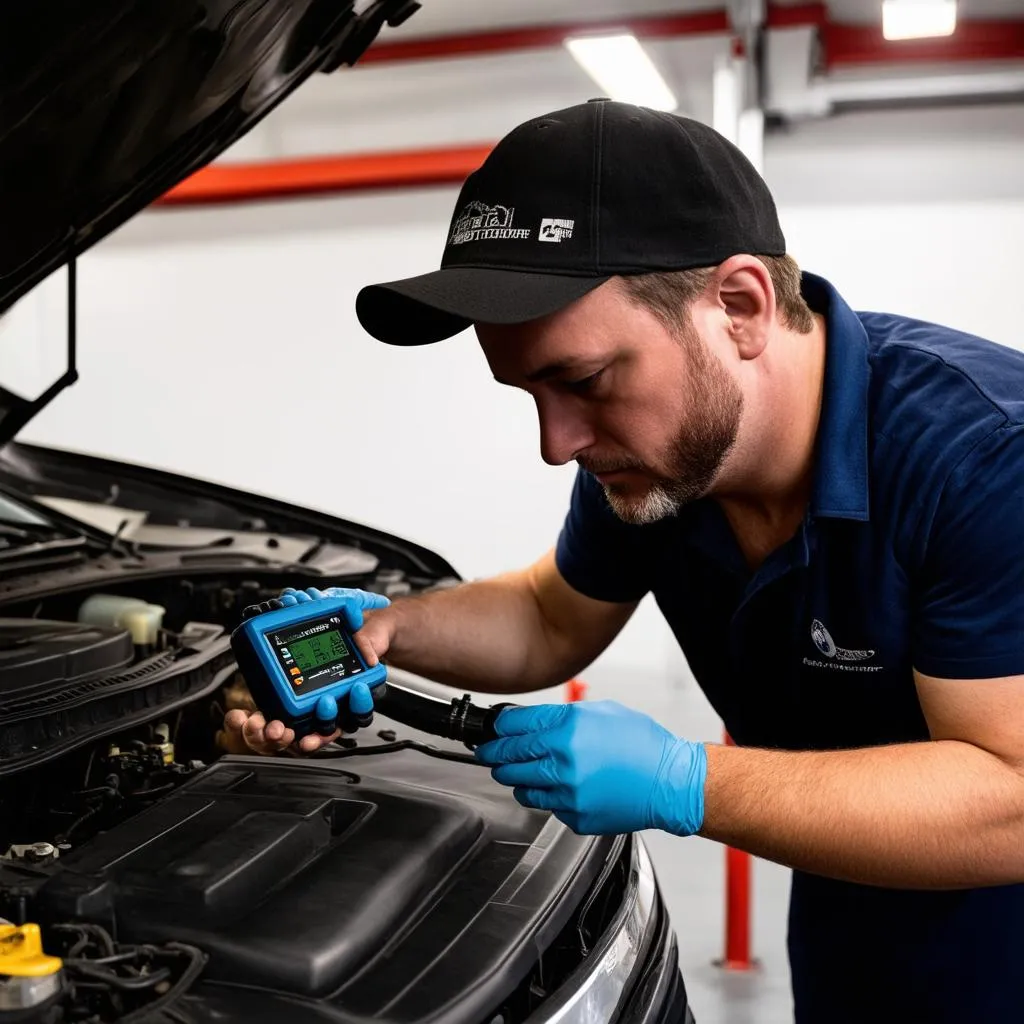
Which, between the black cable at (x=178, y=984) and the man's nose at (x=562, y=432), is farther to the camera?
the man's nose at (x=562, y=432)

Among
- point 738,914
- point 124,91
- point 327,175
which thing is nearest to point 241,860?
point 124,91

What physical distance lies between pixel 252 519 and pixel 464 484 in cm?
332

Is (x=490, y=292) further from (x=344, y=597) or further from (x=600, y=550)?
(x=600, y=550)

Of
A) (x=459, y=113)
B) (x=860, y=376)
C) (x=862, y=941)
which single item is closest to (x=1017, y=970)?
(x=862, y=941)

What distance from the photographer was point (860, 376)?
130cm

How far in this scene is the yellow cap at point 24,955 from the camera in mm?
848

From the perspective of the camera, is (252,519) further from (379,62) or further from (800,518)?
(379,62)

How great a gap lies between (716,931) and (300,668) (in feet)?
6.51

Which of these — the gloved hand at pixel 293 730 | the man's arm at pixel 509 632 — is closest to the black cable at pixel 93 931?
the gloved hand at pixel 293 730

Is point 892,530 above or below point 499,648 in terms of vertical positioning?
above

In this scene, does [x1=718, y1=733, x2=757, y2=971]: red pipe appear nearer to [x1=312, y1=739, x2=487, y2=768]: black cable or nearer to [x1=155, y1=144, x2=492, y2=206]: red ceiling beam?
[x1=312, y1=739, x2=487, y2=768]: black cable

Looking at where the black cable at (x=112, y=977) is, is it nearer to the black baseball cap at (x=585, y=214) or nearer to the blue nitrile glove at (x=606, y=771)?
the blue nitrile glove at (x=606, y=771)

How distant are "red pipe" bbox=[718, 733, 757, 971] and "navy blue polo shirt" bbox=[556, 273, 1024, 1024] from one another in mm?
954

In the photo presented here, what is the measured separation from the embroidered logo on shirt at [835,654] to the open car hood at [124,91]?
3.20 feet
